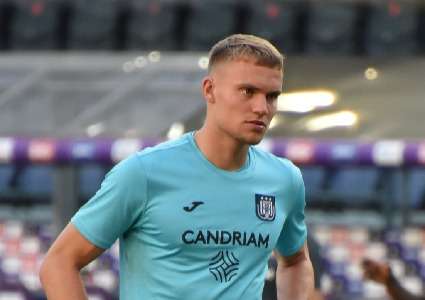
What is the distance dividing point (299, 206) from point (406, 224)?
386 centimetres

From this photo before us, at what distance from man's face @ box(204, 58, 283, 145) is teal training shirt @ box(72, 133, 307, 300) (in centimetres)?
12

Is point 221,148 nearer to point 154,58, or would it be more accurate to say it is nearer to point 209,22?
point 154,58

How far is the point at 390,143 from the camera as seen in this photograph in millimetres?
6789

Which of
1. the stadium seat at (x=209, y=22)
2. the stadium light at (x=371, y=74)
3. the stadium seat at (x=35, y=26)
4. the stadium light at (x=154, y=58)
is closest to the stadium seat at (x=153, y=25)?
the stadium seat at (x=209, y=22)

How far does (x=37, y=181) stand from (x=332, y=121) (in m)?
2.73

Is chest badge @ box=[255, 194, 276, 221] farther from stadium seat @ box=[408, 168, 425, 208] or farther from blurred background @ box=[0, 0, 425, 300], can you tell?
stadium seat @ box=[408, 168, 425, 208]

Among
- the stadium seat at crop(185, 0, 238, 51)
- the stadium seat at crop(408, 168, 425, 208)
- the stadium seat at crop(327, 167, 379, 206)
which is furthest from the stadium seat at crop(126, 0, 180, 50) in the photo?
the stadium seat at crop(408, 168, 425, 208)

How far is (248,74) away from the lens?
2.52 meters

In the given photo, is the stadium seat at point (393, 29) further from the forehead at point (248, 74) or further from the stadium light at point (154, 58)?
Result: the forehead at point (248, 74)

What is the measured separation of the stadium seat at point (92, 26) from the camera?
10891mm

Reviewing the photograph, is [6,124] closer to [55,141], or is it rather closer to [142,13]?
[55,141]

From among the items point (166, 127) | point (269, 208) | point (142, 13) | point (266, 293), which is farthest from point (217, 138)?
point (142, 13)

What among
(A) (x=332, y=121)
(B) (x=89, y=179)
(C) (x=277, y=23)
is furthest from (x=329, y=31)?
(B) (x=89, y=179)

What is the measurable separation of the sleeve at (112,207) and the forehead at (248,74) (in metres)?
0.25
